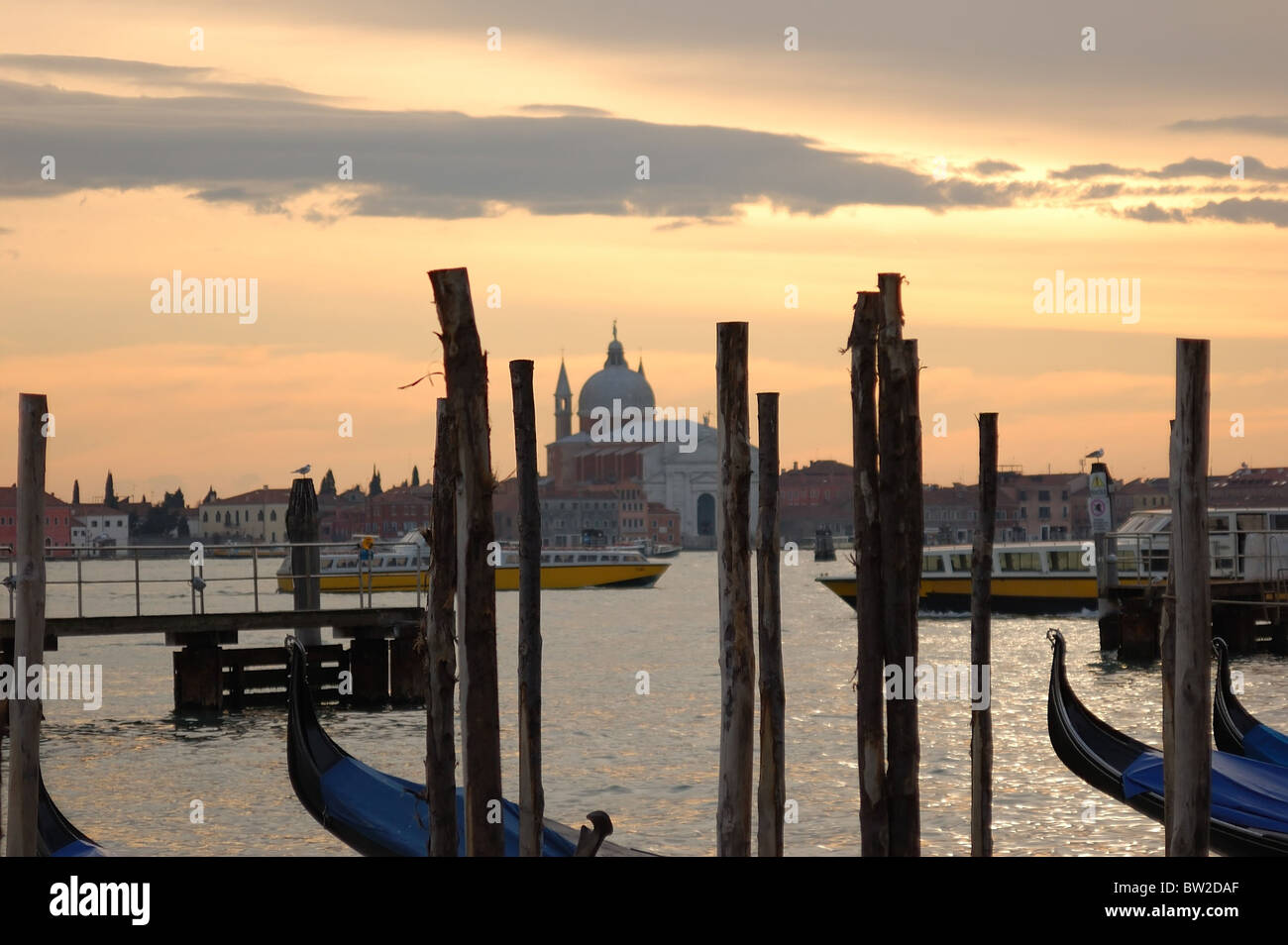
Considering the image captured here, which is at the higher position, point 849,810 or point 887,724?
point 887,724

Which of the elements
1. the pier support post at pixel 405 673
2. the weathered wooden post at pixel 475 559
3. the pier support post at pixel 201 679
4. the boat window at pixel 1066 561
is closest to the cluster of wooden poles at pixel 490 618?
the weathered wooden post at pixel 475 559

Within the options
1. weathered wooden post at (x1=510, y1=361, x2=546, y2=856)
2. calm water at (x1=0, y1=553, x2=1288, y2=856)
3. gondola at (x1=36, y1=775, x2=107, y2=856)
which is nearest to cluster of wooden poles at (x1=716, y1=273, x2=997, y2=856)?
weathered wooden post at (x1=510, y1=361, x2=546, y2=856)

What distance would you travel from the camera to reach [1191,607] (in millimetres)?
6781

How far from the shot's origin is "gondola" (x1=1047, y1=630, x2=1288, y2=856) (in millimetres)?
9383

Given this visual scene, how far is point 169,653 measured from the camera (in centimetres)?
3266

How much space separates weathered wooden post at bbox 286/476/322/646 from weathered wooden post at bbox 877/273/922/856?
12.7 m

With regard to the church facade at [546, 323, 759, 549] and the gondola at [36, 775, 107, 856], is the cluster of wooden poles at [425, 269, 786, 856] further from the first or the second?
the church facade at [546, 323, 759, 549]

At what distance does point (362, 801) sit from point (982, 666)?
3.66 m

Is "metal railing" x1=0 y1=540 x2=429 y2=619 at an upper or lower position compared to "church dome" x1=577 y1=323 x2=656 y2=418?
lower

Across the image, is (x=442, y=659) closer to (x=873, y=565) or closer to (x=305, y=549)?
(x=873, y=565)
